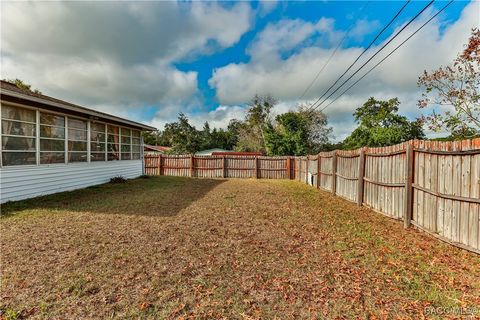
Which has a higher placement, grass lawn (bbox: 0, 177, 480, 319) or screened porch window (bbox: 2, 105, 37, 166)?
screened porch window (bbox: 2, 105, 37, 166)

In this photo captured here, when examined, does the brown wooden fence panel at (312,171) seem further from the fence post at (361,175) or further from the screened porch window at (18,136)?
the screened porch window at (18,136)

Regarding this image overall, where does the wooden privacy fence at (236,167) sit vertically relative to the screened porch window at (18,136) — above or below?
below

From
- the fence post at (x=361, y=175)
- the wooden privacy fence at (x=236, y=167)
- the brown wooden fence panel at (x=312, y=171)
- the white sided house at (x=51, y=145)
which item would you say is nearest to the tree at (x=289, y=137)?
the wooden privacy fence at (x=236, y=167)

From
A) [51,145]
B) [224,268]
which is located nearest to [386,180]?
[224,268]

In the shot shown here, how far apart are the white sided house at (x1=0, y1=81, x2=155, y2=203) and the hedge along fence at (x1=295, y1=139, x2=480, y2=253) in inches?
380

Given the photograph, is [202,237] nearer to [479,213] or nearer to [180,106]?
[479,213]

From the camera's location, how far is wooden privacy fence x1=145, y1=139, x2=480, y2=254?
11.8 feet

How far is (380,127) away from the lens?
24328 mm

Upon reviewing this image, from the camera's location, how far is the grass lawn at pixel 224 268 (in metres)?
2.36

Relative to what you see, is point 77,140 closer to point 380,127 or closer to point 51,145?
point 51,145

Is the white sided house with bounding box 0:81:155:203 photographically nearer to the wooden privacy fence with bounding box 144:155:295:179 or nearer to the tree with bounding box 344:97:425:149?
the wooden privacy fence with bounding box 144:155:295:179

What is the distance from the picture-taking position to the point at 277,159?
17.5 m

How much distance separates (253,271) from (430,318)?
69.9 inches

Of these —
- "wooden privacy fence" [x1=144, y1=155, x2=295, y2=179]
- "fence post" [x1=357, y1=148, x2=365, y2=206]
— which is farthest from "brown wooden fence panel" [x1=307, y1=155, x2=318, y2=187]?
"fence post" [x1=357, y1=148, x2=365, y2=206]
